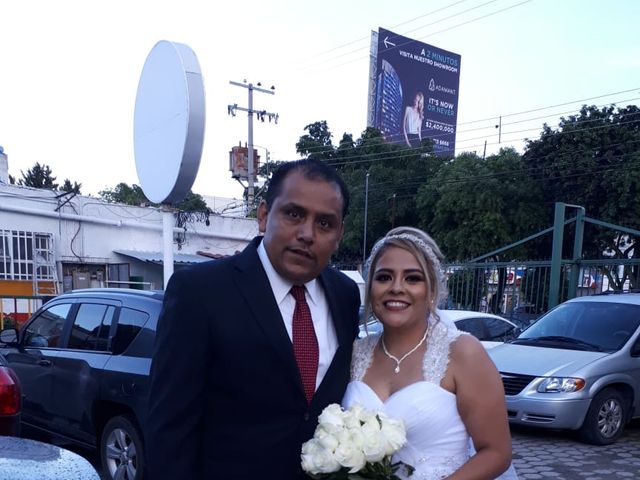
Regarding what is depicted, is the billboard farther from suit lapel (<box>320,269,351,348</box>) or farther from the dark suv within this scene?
suit lapel (<box>320,269,351,348</box>)

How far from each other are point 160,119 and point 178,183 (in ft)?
2.61

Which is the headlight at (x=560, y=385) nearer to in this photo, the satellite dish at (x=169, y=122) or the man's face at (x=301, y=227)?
the satellite dish at (x=169, y=122)

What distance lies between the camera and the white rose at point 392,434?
188cm

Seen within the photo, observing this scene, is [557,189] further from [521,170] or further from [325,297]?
[325,297]

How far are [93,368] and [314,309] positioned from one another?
334 centimetres

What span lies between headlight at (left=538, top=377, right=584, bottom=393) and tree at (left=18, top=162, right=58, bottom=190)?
41.4 metres

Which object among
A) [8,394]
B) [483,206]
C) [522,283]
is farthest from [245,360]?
[483,206]

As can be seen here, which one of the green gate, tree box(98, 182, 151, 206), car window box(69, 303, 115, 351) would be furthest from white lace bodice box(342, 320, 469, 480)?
tree box(98, 182, 151, 206)

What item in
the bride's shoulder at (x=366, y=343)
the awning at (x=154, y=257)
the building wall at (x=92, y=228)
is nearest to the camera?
the bride's shoulder at (x=366, y=343)

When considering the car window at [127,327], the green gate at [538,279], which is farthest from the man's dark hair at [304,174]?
→ the green gate at [538,279]

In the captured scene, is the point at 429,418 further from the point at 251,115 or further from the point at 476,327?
the point at 251,115

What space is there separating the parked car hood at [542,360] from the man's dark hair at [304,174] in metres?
4.89

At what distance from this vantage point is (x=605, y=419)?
653cm

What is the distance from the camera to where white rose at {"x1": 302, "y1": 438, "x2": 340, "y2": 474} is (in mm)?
1789
